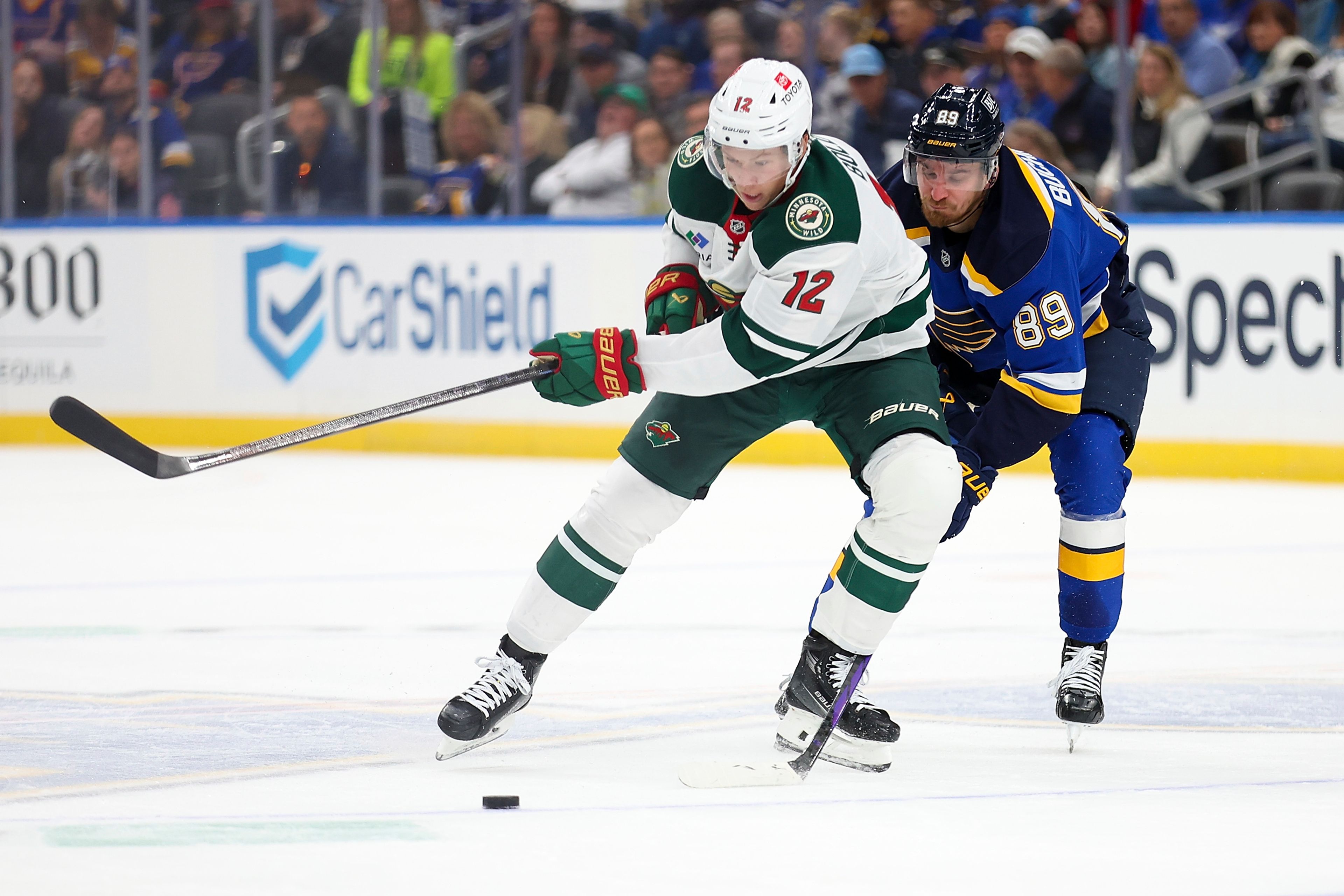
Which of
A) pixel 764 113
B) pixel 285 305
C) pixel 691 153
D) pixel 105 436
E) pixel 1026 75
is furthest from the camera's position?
pixel 285 305

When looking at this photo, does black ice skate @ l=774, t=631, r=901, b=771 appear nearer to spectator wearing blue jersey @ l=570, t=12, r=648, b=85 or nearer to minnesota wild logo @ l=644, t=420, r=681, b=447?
minnesota wild logo @ l=644, t=420, r=681, b=447

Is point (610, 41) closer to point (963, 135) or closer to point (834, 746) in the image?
point (963, 135)

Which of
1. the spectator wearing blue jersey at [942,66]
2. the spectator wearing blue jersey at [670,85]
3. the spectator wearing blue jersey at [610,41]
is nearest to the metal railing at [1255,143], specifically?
the spectator wearing blue jersey at [942,66]

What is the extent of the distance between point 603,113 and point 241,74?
1.76 meters

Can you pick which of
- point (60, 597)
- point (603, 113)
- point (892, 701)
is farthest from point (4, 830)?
point (603, 113)

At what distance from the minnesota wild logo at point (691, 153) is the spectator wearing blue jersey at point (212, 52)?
6.34 meters

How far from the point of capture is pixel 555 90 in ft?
30.2

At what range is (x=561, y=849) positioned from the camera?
268 cm

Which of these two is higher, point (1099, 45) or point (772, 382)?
point (1099, 45)

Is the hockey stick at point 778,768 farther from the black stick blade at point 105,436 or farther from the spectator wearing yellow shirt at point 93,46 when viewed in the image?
the spectator wearing yellow shirt at point 93,46

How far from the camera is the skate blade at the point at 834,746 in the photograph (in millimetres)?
3252

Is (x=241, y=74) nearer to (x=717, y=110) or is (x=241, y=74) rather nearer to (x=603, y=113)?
(x=603, y=113)

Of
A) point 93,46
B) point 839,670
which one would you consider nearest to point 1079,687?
point 839,670

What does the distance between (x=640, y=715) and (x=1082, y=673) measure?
2.72 ft
